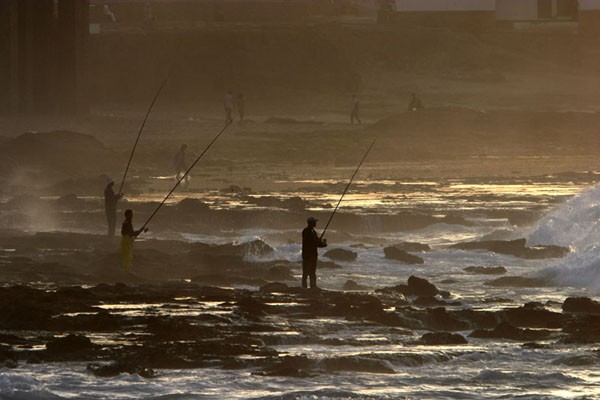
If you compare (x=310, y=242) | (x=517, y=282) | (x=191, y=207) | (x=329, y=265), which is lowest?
(x=517, y=282)

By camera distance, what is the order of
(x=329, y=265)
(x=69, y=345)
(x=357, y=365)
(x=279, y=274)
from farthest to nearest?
(x=329, y=265)
(x=279, y=274)
(x=69, y=345)
(x=357, y=365)

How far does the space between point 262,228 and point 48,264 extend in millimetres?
8288

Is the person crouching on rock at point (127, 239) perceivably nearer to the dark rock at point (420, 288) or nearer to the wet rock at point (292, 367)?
the dark rock at point (420, 288)

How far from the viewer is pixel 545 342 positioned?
A: 2053cm

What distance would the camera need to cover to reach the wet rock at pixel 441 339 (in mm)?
20359

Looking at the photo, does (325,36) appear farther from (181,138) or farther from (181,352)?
(181,352)

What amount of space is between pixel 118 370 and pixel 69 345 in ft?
3.49

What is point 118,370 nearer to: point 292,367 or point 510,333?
point 292,367

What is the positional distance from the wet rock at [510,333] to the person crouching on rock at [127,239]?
5805 mm

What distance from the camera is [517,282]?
2655 centimetres

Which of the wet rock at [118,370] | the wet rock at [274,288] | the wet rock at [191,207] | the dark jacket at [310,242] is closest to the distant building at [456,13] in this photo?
the wet rock at [191,207]

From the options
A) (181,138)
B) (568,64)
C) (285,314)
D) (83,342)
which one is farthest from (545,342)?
(568,64)

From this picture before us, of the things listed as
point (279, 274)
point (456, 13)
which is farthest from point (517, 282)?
point (456, 13)

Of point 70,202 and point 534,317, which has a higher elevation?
point 70,202
